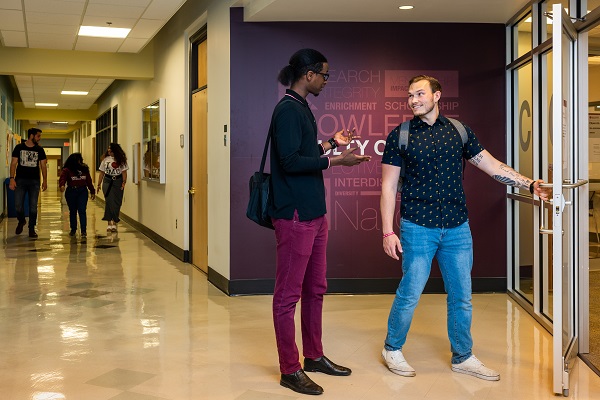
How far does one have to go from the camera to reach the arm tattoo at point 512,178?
3619 mm

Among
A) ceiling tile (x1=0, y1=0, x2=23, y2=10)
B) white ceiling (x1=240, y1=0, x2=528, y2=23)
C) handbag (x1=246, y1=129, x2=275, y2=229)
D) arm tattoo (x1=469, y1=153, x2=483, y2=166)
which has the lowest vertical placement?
handbag (x1=246, y1=129, x2=275, y2=229)

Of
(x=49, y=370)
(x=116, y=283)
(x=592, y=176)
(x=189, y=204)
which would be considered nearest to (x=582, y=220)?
(x=592, y=176)

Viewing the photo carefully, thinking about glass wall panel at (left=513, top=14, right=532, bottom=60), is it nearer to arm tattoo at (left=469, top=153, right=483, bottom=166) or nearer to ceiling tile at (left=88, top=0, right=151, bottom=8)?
arm tattoo at (left=469, top=153, right=483, bottom=166)

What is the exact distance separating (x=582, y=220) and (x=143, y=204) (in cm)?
858

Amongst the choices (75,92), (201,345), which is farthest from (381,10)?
(75,92)

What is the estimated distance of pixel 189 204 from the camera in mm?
8281

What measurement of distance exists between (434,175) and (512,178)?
1.34ft

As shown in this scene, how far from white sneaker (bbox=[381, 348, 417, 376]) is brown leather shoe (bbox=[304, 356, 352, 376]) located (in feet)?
0.75

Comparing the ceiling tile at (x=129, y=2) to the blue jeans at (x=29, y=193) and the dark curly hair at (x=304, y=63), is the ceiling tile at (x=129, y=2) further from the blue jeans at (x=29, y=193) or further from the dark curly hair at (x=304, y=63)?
the blue jeans at (x=29, y=193)

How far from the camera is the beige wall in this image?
252 inches

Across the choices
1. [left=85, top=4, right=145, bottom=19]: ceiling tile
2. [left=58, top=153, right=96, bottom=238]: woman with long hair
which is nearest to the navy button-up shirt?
[left=85, top=4, right=145, bottom=19]: ceiling tile

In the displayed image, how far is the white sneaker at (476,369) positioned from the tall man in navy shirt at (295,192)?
2.82 ft

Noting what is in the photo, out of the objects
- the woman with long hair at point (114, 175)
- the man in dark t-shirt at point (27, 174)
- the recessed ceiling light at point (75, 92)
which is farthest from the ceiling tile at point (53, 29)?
the recessed ceiling light at point (75, 92)

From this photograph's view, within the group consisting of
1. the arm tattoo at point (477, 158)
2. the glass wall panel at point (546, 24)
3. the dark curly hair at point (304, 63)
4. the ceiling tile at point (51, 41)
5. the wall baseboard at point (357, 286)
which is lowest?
the wall baseboard at point (357, 286)
